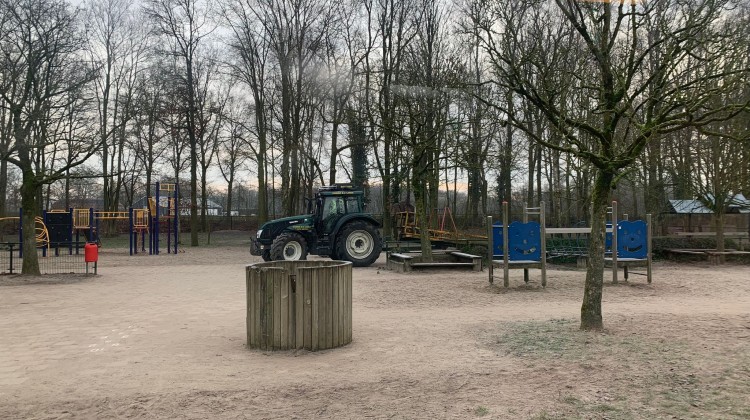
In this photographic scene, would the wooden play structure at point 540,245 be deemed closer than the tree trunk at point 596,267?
No

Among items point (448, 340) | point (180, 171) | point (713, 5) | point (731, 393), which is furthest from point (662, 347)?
point (180, 171)

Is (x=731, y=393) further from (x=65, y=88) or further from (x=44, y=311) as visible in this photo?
(x=65, y=88)

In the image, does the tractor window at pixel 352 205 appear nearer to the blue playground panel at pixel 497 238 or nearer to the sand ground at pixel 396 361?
the blue playground panel at pixel 497 238

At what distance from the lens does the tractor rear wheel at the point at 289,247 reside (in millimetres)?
18047

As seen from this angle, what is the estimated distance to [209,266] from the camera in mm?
19250

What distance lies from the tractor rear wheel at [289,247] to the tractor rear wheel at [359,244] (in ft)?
3.75

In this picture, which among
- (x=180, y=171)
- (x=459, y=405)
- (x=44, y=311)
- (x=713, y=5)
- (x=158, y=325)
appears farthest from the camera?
(x=180, y=171)

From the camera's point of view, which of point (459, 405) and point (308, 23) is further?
point (308, 23)

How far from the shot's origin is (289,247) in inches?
723

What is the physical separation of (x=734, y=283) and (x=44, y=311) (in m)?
14.5

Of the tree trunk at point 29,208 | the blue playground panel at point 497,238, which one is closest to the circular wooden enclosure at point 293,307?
the blue playground panel at point 497,238

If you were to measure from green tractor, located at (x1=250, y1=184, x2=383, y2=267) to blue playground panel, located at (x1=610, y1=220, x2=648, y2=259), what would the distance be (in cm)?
751

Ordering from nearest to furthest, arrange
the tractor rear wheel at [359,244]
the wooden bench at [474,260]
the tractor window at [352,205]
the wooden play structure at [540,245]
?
the wooden play structure at [540,245]
the wooden bench at [474,260]
the tractor rear wheel at [359,244]
the tractor window at [352,205]

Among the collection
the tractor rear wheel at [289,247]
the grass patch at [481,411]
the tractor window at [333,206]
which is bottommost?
the grass patch at [481,411]
